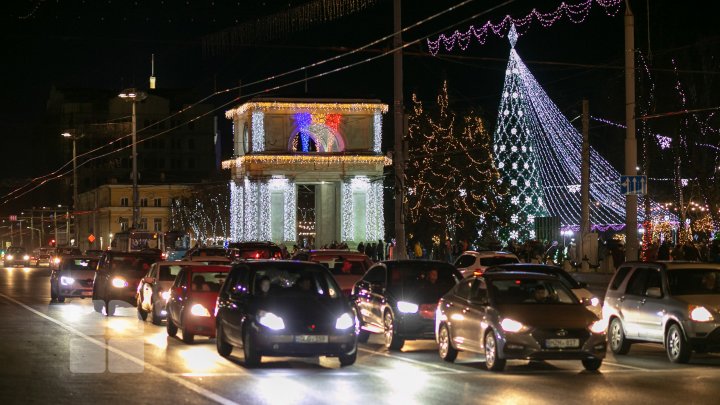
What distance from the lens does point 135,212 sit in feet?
218

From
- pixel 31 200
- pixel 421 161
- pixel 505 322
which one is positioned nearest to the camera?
pixel 505 322

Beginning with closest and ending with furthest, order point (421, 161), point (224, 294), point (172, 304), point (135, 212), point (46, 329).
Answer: point (224, 294) → point (172, 304) → point (46, 329) → point (135, 212) → point (421, 161)

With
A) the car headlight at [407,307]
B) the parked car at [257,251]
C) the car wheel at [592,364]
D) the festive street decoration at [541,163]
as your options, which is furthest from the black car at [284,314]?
the festive street decoration at [541,163]

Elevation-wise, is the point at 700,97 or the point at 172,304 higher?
the point at 700,97

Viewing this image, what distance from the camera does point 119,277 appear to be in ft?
107

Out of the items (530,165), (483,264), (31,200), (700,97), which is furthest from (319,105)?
(31,200)

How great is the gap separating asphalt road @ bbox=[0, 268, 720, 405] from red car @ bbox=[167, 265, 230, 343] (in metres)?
0.40

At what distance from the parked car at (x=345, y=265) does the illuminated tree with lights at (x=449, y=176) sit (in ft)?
138

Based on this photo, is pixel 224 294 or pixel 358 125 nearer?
pixel 224 294

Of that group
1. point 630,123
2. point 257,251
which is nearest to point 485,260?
point 630,123

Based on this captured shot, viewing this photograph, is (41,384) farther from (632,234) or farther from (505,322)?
(632,234)

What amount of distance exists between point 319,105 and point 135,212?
1459 centimetres

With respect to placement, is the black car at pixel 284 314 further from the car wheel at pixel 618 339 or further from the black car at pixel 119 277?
the black car at pixel 119 277

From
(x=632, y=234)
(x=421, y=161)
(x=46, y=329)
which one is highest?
(x=421, y=161)
